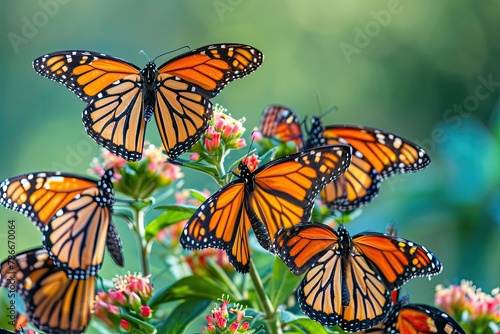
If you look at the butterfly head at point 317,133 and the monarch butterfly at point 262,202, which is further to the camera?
the butterfly head at point 317,133

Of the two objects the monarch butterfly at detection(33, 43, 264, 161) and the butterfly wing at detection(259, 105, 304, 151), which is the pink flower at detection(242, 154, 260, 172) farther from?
the butterfly wing at detection(259, 105, 304, 151)

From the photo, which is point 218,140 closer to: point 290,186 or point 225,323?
point 290,186

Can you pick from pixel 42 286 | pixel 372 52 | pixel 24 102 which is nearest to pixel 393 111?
pixel 372 52

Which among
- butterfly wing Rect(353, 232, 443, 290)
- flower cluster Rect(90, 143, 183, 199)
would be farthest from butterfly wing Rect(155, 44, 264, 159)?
butterfly wing Rect(353, 232, 443, 290)

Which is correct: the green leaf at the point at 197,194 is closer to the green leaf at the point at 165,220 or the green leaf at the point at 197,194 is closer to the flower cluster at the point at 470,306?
the green leaf at the point at 165,220

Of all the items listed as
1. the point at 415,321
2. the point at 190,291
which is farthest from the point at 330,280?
the point at 190,291

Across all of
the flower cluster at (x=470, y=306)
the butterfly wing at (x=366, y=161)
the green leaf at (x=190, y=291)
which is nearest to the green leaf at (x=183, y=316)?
the green leaf at (x=190, y=291)
